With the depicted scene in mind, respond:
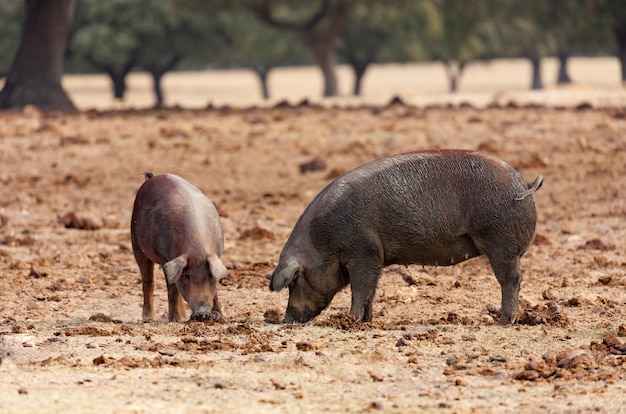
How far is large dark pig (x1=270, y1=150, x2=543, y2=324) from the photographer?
7.98 m

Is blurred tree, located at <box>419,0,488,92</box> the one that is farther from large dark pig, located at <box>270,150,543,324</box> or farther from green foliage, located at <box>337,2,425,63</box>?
large dark pig, located at <box>270,150,543,324</box>

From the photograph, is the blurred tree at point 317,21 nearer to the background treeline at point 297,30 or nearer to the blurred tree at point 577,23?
the background treeline at point 297,30

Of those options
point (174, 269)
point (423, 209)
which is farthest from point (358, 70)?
point (174, 269)

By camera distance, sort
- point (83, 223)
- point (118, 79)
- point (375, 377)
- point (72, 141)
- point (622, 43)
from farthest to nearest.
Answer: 1. point (118, 79)
2. point (622, 43)
3. point (72, 141)
4. point (83, 223)
5. point (375, 377)

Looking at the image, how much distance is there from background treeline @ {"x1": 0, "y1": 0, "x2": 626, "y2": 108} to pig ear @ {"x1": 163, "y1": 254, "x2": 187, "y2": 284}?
A: 27.8m

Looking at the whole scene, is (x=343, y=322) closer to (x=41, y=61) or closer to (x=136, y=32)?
(x=41, y=61)

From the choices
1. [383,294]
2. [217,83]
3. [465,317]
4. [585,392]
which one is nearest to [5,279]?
[383,294]

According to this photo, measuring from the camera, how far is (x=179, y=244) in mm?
8219

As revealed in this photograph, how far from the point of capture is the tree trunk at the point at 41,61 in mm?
26922

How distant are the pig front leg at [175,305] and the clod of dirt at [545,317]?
2.36 m

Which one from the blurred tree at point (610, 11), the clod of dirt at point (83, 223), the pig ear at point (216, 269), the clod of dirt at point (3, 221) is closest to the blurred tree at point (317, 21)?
the blurred tree at point (610, 11)

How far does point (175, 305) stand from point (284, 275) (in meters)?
0.97

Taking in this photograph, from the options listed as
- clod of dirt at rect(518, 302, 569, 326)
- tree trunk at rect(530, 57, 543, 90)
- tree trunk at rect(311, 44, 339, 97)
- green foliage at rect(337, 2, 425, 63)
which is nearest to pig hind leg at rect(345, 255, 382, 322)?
clod of dirt at rect(518, 302, 569, 326)

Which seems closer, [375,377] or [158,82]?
[375,377]
